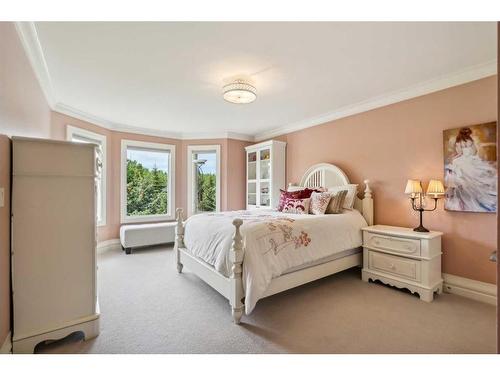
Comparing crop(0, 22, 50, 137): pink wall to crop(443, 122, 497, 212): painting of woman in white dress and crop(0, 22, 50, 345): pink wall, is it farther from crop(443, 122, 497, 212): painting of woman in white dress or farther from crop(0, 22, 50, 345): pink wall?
crop(443, 122, 497, 212): painting of woman in white dress

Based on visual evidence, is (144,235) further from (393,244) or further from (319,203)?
(393,244)

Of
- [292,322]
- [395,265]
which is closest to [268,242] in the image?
[292,322]

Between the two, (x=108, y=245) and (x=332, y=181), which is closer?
(x=332, y=181)

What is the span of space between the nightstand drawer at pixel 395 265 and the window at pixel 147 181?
3.96 metres

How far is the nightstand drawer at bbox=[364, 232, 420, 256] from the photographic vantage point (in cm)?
241

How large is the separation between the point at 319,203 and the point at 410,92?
5.69 feet

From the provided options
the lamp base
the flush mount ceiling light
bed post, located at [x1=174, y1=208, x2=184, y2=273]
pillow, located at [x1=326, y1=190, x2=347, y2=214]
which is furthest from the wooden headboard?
bed post, located at [x1=174, y1=208, x2=184, y2=273]

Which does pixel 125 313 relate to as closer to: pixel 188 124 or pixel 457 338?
pixel 457 338

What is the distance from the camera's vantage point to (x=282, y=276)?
7.20ft

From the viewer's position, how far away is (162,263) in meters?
3.50

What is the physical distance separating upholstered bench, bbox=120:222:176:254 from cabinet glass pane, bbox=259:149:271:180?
2088mm
